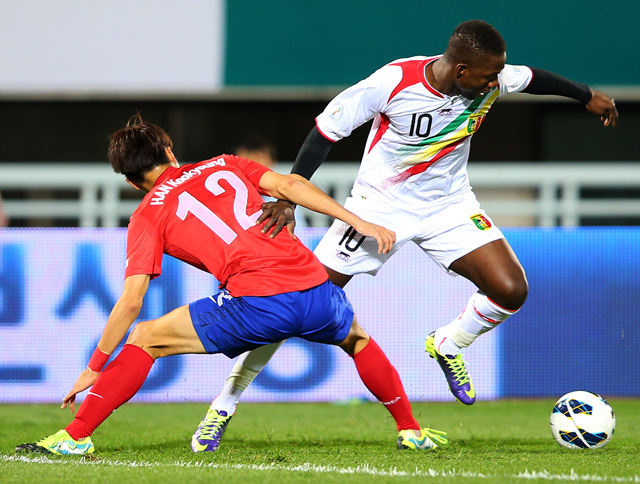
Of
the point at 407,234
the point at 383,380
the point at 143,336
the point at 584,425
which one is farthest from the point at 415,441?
the point at 143,336

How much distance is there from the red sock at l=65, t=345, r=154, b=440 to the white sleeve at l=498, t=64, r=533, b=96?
2303 millimetres

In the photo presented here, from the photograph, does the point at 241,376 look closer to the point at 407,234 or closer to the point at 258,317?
the point at 258,317

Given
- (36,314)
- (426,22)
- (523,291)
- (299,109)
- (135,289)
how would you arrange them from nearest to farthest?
(135,289) < (523,291) < (36,314) < (426,22) < (299,109)

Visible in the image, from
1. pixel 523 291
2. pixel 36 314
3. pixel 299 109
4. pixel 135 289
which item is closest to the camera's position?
pixel 135 289

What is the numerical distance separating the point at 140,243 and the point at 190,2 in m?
7.39

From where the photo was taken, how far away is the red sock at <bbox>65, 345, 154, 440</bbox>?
429 centimetres

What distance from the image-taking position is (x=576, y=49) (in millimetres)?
10836

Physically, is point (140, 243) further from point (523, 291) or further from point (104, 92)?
point (104, 92)

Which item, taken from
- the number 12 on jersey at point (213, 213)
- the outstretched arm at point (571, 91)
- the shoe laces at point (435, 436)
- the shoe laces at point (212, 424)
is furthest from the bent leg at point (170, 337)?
the outstretched arm at point (571, 91)

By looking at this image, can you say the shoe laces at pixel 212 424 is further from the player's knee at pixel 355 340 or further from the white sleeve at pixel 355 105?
the white sleeve at pixel 355 105

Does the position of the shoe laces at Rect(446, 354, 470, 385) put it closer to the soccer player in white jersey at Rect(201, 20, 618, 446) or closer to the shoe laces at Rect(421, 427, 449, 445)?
the soccer player in white jersey at Rect(201, 20, 618, 446)

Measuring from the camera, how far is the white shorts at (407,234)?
5039mm

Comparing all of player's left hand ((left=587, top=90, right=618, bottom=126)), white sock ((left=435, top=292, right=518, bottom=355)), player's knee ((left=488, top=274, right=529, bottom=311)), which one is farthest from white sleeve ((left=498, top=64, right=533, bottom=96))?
white sock ((left=435, top=292, right=518, bottom=355))

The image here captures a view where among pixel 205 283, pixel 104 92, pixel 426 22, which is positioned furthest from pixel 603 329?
pixel 104 92
